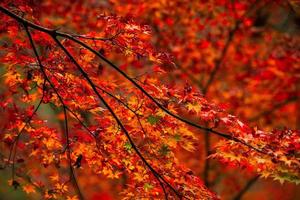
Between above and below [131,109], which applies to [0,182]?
above

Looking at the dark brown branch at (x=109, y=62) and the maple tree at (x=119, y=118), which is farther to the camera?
the maple tree at (x=119, y=118)

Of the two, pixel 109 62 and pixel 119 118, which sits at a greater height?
pixel 109 62

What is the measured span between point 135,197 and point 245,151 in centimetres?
138

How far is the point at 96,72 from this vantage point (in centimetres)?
530

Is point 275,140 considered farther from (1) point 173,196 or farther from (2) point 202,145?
(2) point 202,145

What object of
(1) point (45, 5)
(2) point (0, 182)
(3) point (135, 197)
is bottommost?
(3) point (135, 197)

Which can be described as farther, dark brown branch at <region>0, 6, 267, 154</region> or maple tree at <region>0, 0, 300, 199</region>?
maple tree at <region>0, 0, 300, 199</region>

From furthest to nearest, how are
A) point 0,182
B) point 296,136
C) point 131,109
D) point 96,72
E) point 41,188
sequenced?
point 0,182 < point 41,188 < point 96,72 < point 131,109 < point 296,136

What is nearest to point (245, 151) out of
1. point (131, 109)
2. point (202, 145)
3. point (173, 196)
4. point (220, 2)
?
point (173, 196)

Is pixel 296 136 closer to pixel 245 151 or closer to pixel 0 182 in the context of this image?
pixel 245 151

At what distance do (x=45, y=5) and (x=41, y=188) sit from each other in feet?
19.4

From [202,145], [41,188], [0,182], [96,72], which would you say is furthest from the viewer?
[0,182]

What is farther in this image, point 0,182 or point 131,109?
point 0,182

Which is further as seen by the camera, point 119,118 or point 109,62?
point 119,118
